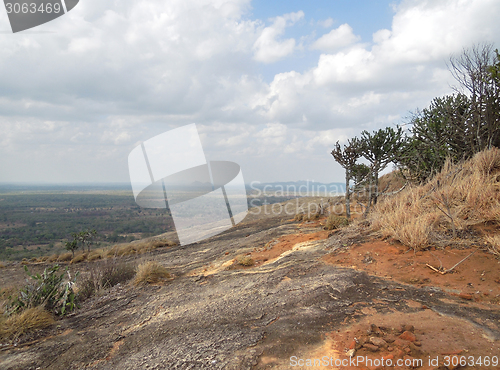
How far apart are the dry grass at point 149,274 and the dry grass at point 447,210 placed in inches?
243

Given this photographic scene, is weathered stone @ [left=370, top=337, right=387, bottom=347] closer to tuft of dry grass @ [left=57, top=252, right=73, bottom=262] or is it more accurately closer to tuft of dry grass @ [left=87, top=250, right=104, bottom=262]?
tuft of dry grass @ [left=87, top=250, right=104, bottom=262]

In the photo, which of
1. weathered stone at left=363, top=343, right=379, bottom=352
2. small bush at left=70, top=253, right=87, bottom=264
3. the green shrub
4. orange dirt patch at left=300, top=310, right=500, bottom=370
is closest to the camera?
orange dirt patch at left=300, top=310, right=500, bottom=370

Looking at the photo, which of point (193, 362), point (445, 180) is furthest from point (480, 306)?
point (445, 180)

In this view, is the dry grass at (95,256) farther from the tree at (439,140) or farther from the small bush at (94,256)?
the tree at (439,140)

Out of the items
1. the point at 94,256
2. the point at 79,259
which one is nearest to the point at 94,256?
the point at 94,256

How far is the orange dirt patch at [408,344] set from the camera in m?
2.62

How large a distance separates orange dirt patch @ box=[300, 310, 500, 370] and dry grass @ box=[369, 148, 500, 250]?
2.93 meters

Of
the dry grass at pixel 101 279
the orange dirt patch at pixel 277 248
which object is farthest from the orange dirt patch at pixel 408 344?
the dry grass at pixel 101 279

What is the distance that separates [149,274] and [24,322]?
3.11 meters

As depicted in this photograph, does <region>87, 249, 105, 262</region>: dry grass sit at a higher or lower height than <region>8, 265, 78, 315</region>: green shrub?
lower

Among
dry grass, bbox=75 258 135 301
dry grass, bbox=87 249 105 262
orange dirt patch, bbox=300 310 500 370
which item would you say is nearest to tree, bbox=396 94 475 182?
orange dirt patch, bbox=300 310 500 370

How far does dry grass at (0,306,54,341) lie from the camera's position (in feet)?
14.5

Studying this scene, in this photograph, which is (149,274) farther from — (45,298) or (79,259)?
(79,259)

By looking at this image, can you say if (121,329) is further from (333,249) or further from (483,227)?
(483,227)
